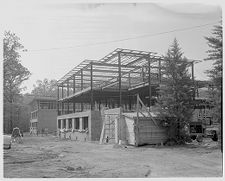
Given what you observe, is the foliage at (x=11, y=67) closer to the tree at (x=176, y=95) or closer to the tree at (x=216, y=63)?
the tree at (x=176, y=95)

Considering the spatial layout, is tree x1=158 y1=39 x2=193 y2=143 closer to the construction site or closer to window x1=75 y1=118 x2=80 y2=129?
the construction site

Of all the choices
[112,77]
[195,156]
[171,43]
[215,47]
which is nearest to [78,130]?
[112,77]

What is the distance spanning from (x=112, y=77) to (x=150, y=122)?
17.2 metres

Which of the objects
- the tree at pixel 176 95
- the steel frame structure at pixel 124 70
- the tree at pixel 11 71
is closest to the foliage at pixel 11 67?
the tree at pixel 11 71

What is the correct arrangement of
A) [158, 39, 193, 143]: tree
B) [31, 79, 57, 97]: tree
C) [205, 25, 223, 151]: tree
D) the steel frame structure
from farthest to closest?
[31, 79, 57, 97]: tree
the steel frame structure
[158, 39, 193, 143]: tree
[205, 25, 223, 151]: tree

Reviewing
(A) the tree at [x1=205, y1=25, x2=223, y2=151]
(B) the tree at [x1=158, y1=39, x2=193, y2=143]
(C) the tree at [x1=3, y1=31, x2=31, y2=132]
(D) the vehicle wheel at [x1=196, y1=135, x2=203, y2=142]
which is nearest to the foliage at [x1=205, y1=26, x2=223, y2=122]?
(A) the tree at [x1=205, y1=25, x2=223, y2=151]

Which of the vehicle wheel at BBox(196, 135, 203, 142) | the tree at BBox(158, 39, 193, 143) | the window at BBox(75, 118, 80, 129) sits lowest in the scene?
the vehicle wheel at BBox(196, 135, 203, 142)

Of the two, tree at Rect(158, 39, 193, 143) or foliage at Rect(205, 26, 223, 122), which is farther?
tree at Rect(158, 39, 193, 143)

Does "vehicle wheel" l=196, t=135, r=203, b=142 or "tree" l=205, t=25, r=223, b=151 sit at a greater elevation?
"tree" l=205, t=25, r=223, b=151

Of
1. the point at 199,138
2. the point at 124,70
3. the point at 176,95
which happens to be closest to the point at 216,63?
the point at 176,95

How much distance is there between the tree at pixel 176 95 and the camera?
2278cm

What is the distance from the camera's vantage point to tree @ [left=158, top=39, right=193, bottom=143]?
22.8 metres

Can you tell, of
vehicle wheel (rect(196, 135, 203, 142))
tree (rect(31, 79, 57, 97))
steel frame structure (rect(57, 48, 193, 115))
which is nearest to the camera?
vehicle wheel (rect(196, 135, 203, 142))

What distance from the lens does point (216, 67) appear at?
53.7 ft
